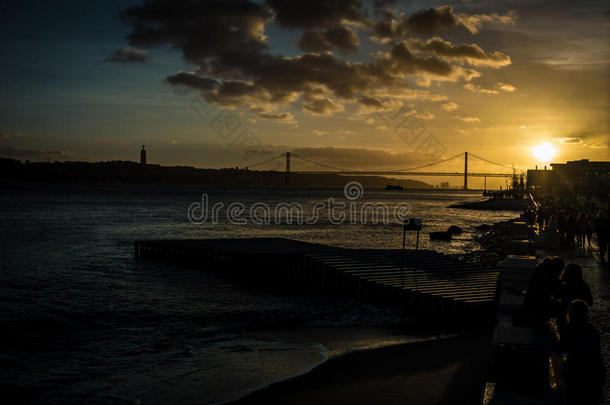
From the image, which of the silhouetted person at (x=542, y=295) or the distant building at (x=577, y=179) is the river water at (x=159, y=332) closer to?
the silhouetted person at (x=542, y=295)

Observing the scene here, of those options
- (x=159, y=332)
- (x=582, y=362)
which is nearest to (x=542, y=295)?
(x=582, y=362)

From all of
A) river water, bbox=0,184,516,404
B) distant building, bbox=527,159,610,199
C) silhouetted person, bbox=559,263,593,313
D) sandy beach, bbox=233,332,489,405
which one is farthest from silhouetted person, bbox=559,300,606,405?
distant building, bbox=527,159,610,199

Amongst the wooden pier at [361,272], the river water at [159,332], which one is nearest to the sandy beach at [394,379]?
the river water at [159,332]

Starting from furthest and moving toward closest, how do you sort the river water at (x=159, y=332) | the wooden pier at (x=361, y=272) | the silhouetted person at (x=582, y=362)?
the wooden pier at (x=361, y=272)
the river water at (x=159, y=332)
the silhouetted person at (x=582, y=362)

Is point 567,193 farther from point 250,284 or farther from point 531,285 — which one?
point 531,285

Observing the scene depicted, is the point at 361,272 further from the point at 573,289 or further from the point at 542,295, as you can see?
the point at 542,295

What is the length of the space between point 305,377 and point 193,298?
360 inches

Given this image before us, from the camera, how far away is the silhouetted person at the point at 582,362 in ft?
15.5

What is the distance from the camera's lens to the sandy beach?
7.59 m

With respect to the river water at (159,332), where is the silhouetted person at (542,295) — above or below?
above

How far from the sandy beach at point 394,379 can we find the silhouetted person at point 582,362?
8.49 feet

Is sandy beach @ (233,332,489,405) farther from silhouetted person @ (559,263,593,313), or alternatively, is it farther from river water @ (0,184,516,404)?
silhouetted person @ (559,263,593,313)

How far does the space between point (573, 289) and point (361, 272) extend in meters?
10.3

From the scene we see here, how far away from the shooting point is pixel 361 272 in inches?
655
